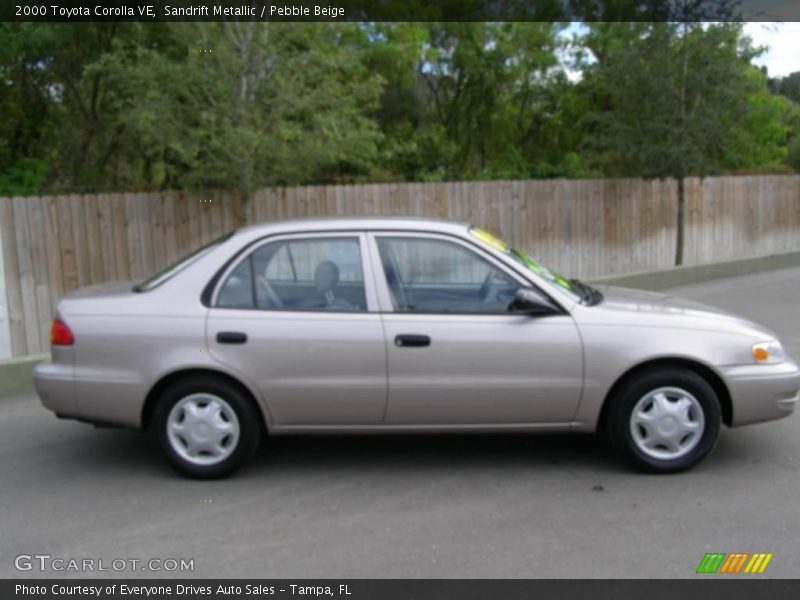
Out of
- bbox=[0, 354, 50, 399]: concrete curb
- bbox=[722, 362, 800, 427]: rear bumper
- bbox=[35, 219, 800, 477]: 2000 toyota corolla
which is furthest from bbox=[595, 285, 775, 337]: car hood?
bbox=[0, 354, 50, 399]: concrete curb

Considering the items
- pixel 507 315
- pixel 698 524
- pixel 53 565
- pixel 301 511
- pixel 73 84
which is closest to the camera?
pixel 53 565

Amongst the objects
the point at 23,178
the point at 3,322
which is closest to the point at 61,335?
the point at 3,322

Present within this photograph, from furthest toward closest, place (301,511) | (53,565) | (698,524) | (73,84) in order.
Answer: (73,84) < (301,511) < (698,524) < (53,565)

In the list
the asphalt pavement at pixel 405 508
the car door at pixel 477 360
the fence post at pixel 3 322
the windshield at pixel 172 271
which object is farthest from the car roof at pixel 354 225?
the fence post at pixel 3 322

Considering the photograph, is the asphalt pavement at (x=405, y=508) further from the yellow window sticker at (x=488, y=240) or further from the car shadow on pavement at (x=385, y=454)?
the yellow window sticker at (x=488, y=240)

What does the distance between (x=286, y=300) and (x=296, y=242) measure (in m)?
0.40

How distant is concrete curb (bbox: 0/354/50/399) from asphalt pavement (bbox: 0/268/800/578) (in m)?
1.30

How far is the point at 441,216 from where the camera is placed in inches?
403

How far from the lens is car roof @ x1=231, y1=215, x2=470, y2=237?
520 centimetres

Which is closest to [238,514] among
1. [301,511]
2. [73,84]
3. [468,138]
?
[301,511]

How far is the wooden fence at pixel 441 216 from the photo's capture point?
824 cm

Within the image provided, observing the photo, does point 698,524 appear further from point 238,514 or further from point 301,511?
point 238,514

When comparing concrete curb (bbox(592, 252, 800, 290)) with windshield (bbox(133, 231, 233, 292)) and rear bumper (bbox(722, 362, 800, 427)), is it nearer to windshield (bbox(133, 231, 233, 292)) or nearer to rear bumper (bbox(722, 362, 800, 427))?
rear bumper (bbox(722, 362, 800, 427))

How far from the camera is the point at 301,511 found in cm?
466
